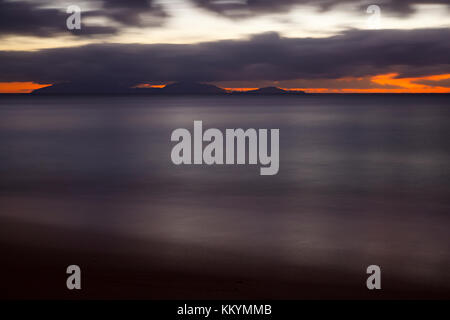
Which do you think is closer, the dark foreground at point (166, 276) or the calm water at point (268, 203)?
the dark foreground at point (166, 276)

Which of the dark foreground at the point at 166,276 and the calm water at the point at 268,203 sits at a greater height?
the calm water at the point at 268,203

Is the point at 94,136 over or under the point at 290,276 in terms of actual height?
over

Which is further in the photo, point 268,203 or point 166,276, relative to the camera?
point 268,203

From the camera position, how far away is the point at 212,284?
17.3 feet

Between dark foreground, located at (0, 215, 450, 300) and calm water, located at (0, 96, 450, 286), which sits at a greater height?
calm water, located at (0, 96, 450, 286)

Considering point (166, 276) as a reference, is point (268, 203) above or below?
above

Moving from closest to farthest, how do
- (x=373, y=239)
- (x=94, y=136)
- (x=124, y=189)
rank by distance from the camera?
(x=373, y=239), (x=124, y=189), (x=94, y=136)

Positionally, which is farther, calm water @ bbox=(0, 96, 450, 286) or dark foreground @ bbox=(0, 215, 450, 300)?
calm water @ bbox=(0, 96, 450, 286)
